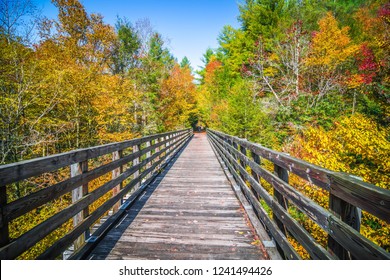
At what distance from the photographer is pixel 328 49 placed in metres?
14.7

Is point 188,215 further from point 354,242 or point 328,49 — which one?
point 328,49

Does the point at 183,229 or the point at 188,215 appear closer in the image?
the point at 183,229

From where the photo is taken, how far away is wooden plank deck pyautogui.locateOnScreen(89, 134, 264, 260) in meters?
2.59

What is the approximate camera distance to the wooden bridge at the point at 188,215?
4.56ft

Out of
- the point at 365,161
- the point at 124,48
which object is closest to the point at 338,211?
the point at 365,161

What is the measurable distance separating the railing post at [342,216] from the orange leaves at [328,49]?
15957 mm

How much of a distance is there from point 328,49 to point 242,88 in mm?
6625

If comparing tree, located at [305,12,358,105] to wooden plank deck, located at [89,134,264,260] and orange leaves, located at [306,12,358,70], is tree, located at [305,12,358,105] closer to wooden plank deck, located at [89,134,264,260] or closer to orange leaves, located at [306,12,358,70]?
orange leaves, located at [306,12,358,70]

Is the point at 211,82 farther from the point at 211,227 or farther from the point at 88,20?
the point at 211,227

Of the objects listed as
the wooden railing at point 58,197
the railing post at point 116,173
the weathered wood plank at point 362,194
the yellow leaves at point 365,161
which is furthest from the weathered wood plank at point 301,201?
the yellow leaves at point 365,161

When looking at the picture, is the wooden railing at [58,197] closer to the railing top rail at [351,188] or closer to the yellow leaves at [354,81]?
the railing top rail at [351,188]

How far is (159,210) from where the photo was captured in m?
3.90

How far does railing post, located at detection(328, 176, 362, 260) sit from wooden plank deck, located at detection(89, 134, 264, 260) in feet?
4.12
